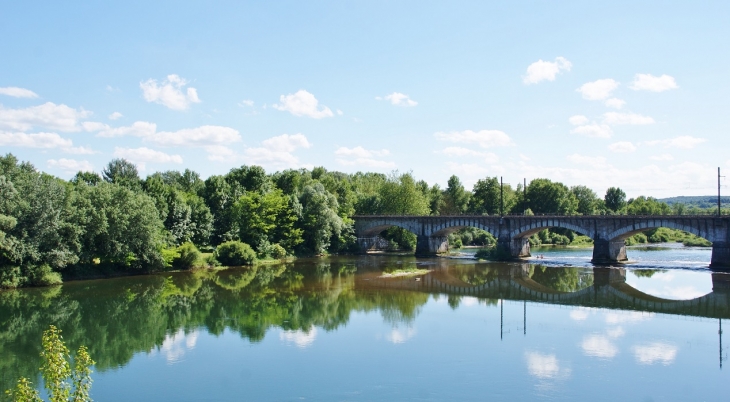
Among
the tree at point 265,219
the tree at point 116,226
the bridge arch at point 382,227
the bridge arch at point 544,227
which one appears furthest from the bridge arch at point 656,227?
the tree at point 116,226

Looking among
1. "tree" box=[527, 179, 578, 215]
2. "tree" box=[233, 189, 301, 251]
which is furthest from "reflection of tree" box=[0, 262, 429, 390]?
"tree" box=[527, 179, 578, 215]

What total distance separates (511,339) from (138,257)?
3793cm

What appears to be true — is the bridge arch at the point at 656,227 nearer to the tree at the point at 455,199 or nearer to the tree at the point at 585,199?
the tree at the point at 455,199

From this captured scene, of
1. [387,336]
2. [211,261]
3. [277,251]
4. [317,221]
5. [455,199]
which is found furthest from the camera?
[455,199]

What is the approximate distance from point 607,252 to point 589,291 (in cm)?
2008

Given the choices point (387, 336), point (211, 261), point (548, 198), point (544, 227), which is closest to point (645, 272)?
point (544, 227)

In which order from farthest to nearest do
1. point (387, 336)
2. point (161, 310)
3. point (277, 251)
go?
1. point (277, 251)
2. point (161, 310)
3. point (387, 336)

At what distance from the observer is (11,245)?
140 ft

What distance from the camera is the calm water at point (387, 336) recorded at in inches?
843

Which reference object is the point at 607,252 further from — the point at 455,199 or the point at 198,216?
the point at 455,199

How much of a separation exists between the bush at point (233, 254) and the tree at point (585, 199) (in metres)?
84.1

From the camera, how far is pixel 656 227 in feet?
192

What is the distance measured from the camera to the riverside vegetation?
4559cm

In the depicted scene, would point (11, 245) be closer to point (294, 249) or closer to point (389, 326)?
point (389, 326)
